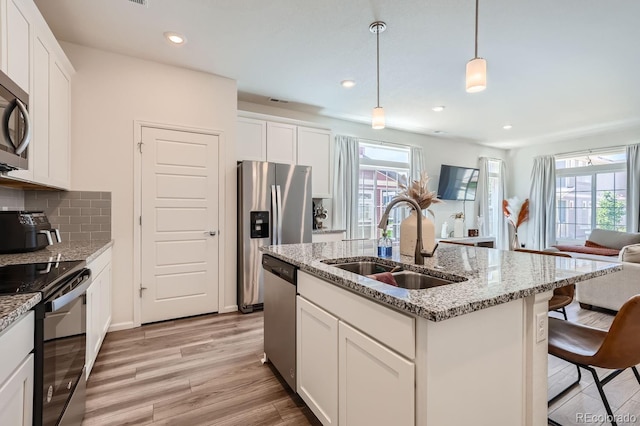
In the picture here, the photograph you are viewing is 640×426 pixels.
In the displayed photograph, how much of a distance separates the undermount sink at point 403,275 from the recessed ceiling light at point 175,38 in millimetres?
2483

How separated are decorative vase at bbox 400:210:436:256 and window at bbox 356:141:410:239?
316 centimetres

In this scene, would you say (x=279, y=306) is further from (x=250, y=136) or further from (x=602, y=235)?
(x=602, y=235)

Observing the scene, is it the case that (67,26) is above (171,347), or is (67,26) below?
above

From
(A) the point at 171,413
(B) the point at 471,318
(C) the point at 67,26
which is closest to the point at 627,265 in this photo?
(B) the point at 471,318

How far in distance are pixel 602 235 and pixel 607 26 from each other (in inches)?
182

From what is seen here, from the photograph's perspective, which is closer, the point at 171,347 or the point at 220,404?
the point at 220,404

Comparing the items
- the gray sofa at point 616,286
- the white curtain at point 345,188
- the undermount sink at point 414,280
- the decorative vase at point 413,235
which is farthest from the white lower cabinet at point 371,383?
the gray sofa at point 616,286

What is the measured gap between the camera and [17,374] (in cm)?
95

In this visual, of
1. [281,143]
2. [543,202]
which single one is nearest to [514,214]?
[543,202]

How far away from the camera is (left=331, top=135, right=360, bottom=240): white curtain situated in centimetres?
493

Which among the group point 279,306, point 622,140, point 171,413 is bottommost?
point 171,413

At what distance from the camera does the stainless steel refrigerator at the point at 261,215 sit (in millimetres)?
3480

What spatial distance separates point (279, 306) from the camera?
2.08 metres

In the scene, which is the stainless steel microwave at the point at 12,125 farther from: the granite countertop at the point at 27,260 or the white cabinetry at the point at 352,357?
the white cabinetry at the point at 352,357
